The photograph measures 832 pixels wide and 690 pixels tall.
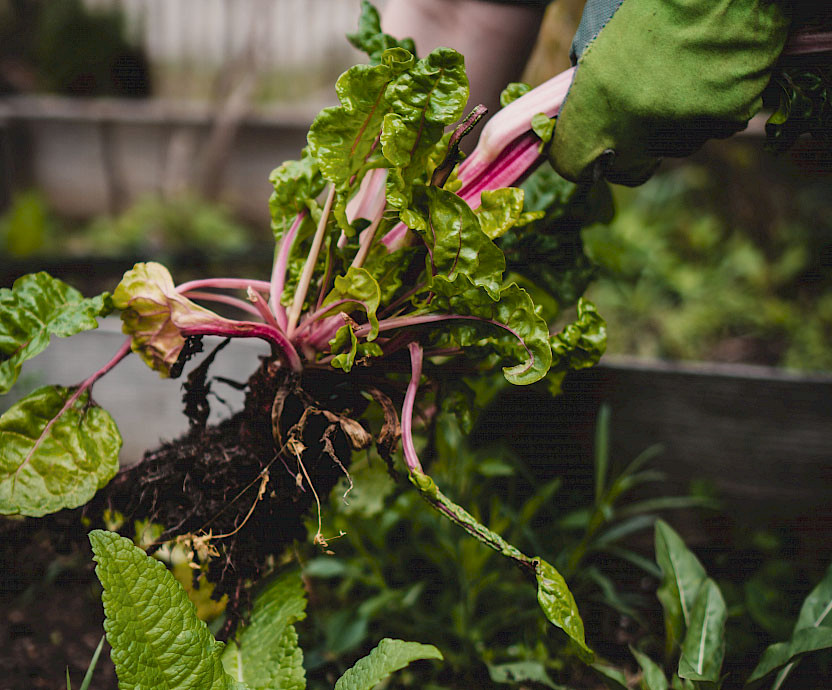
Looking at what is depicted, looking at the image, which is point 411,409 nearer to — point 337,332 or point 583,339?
point 337,332

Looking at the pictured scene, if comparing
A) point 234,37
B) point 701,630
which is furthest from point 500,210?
point 234,37

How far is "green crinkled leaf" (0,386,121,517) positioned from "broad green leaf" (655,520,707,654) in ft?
2.90

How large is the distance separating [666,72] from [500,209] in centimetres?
23

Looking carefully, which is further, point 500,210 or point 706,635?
point 706,635

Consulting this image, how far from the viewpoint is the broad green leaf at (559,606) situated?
0.66m

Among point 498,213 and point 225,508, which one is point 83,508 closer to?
point 225,508

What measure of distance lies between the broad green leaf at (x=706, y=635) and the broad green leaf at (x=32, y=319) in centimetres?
97

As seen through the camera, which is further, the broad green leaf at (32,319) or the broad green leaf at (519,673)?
the broad green leaf at (519,673)

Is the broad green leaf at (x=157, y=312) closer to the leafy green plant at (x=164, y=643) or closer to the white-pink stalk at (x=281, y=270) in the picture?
the white-pink stalk at (x=281, y=270)

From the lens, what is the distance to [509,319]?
71 cm

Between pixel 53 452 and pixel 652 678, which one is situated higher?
pixel 53 452

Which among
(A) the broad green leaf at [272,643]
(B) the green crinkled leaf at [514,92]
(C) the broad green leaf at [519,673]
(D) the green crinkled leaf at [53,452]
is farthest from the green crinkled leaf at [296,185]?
(C) the broad green leaf at [519,673]

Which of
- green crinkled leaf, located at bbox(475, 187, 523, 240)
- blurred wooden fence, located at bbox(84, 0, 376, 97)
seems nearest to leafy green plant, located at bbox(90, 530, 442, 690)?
green crinkled leaf, located at bbox(475, 187, 523, 240)

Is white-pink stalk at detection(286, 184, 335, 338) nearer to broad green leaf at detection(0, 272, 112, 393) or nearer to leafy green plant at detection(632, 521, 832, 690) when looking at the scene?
broad green leaf at detection(0, 272, 112, 393)
